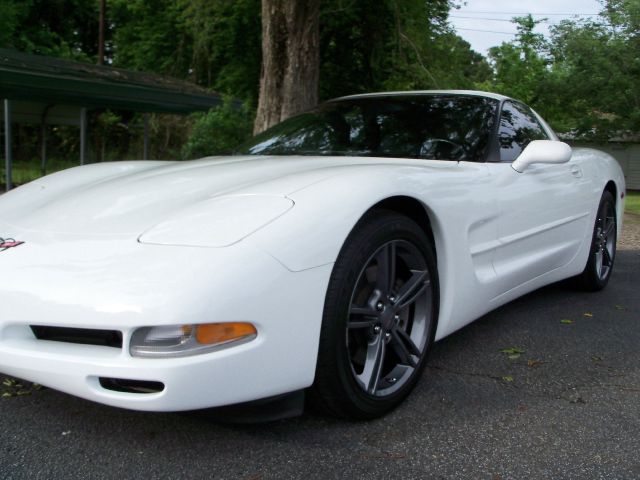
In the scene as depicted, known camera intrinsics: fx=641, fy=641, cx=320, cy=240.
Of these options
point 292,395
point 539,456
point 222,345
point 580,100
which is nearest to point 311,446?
point 292,395

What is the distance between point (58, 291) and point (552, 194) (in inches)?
103

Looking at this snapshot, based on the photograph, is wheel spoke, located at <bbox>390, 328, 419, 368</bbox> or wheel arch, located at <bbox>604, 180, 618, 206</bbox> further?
wheel arch, located at <bbox>604, 180, 618, 206</bbox>

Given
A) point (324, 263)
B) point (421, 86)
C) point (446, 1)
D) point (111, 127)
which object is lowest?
point (111, 127)

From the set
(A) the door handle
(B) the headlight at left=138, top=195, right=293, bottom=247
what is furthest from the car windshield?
(B) the headlight at left=138, top=195, right=293, bottom=247

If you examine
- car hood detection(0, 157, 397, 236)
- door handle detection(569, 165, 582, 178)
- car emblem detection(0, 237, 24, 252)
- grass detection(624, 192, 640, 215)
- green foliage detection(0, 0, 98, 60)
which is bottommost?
grass detection(624, 192, 640, 215)

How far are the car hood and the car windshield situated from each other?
327 mm

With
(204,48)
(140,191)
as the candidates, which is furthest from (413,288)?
(204,48)

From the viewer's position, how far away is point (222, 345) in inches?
70.4

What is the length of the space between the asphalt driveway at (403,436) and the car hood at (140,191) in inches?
26.3

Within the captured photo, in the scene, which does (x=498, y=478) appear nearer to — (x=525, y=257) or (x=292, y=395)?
(x=292, y=395)

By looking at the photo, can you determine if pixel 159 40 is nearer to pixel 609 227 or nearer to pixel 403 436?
pixel 609 227

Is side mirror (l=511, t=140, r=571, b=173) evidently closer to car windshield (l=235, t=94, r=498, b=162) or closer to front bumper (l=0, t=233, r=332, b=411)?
car windshield (l=235, t=94, r=498, b=162)

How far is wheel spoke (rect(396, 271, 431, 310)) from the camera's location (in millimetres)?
2365

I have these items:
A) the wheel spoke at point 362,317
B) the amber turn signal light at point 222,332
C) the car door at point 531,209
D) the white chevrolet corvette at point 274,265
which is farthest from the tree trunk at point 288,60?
the amber turn signal light at point 222,332
